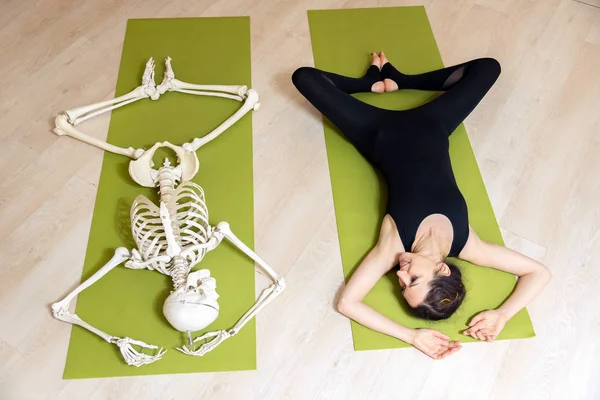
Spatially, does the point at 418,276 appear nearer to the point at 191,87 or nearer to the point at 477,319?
the point at 477,319

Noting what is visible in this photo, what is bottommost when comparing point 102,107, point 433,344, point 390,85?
point 433,344

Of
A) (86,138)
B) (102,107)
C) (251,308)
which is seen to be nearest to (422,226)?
(251,308)

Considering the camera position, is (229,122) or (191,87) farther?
(191,87)

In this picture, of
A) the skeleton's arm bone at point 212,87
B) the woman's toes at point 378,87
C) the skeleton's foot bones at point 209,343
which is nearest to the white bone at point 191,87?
the skeleton's arm bone at point 212,87

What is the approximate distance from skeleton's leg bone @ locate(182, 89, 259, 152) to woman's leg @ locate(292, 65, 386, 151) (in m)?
0.18

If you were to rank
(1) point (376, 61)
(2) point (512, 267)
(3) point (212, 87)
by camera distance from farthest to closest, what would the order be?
1. (1) point (376, 61)
2. (3) point (212, 87)
3. (2) point (512, 267)

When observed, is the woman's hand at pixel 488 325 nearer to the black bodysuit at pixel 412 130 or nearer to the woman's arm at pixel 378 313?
the woman's arm at pixel 378 313

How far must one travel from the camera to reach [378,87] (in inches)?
93.0

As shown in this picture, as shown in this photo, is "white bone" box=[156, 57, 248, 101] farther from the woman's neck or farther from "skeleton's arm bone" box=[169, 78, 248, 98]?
the woman's neck

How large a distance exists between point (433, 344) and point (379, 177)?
660 millimetres

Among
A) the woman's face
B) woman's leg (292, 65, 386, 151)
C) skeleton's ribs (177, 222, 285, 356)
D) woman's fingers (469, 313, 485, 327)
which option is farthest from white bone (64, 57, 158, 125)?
woman's fingers (469, 313, 485, 327)

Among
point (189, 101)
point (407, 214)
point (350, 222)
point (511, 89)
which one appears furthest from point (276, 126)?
point (511, 89)

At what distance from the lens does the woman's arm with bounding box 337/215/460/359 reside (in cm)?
181

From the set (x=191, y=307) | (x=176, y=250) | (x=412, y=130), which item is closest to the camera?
(x=191, y=307)
